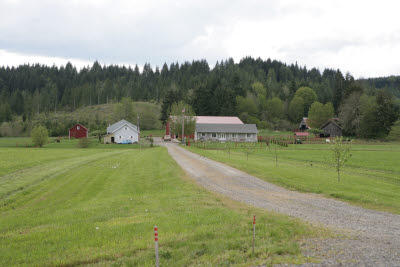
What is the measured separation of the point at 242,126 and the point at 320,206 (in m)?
72.2

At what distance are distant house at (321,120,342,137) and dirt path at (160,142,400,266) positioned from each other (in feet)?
272

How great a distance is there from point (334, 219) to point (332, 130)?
91.3 metres

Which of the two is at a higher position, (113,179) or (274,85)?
(274,85)

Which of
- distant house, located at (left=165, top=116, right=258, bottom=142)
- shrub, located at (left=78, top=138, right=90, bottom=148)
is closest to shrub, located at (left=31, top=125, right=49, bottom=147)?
shrub, located at (left=78, top=138, right=90, bottom=148)

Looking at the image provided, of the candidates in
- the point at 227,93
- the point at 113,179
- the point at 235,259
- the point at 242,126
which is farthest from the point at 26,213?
the point at 227,93

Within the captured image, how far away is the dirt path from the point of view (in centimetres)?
723

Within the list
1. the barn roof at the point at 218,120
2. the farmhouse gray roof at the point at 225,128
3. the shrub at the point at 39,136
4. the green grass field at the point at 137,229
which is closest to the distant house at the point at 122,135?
the shrub at the point at 39,136

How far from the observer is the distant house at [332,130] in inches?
3605

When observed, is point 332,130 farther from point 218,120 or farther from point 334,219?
point 334,219

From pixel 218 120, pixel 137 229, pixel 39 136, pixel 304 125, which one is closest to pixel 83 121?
pixel 39 136

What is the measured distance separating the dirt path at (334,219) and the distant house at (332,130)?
82.8m

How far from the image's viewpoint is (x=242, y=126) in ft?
277

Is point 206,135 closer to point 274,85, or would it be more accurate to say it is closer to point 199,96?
point 199,96

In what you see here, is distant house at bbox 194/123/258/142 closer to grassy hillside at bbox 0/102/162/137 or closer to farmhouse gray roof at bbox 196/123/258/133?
farmhouse gray roof at bbox 196/123/258/133
